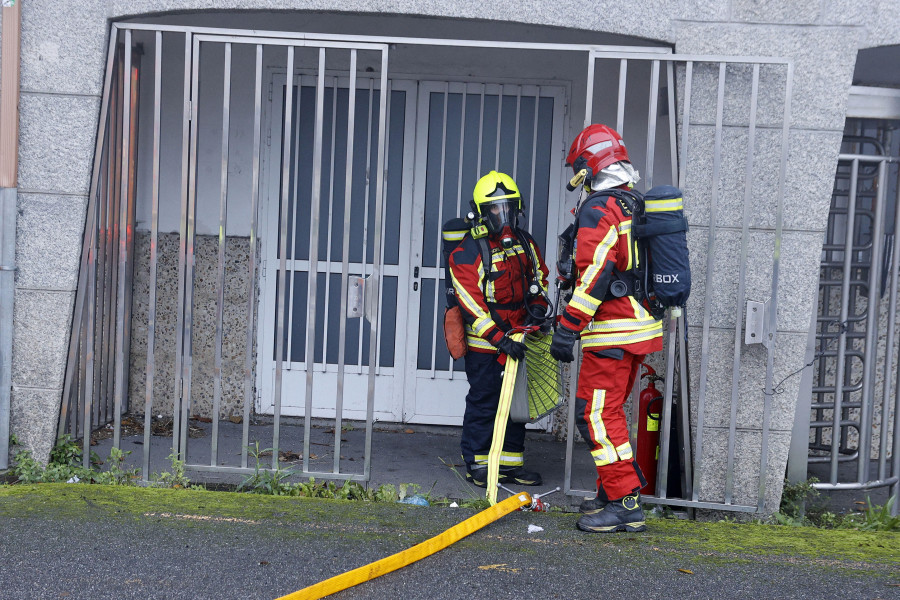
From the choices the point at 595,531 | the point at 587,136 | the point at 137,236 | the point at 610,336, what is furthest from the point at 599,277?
the point at 137,236

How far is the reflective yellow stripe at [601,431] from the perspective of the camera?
→ 4207 mm

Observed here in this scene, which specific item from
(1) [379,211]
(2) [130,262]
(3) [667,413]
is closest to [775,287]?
(3) [667,413]

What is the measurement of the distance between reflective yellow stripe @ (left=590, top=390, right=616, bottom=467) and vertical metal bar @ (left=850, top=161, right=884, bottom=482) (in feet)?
7.47

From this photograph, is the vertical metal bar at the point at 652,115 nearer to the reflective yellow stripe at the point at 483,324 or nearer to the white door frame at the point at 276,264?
the reflective yellow stripe at the point at 483,324

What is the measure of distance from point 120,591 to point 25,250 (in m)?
2.44

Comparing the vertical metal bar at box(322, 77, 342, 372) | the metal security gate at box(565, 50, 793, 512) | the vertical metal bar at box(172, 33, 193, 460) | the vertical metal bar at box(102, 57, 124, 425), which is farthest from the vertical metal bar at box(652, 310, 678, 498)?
the vertical metal bar at box(102, 57, 124, 425)

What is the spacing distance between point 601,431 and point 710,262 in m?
1.25

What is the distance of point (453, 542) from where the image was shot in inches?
161

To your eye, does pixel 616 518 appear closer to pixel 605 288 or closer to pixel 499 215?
pixel 605 288

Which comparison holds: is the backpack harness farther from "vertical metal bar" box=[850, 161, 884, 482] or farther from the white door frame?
the white door frame

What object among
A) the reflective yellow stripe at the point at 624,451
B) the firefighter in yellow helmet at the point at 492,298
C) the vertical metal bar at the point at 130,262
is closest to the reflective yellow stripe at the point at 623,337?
the reflective yellow stripe at the point at 624,451

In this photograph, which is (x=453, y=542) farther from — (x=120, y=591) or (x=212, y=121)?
(x=212, y=121)

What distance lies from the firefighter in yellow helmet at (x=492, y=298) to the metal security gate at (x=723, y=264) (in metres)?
0.67

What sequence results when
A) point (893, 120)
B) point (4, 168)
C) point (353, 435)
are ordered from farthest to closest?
point (353, 435), point (893, 120), point (4, 168)
